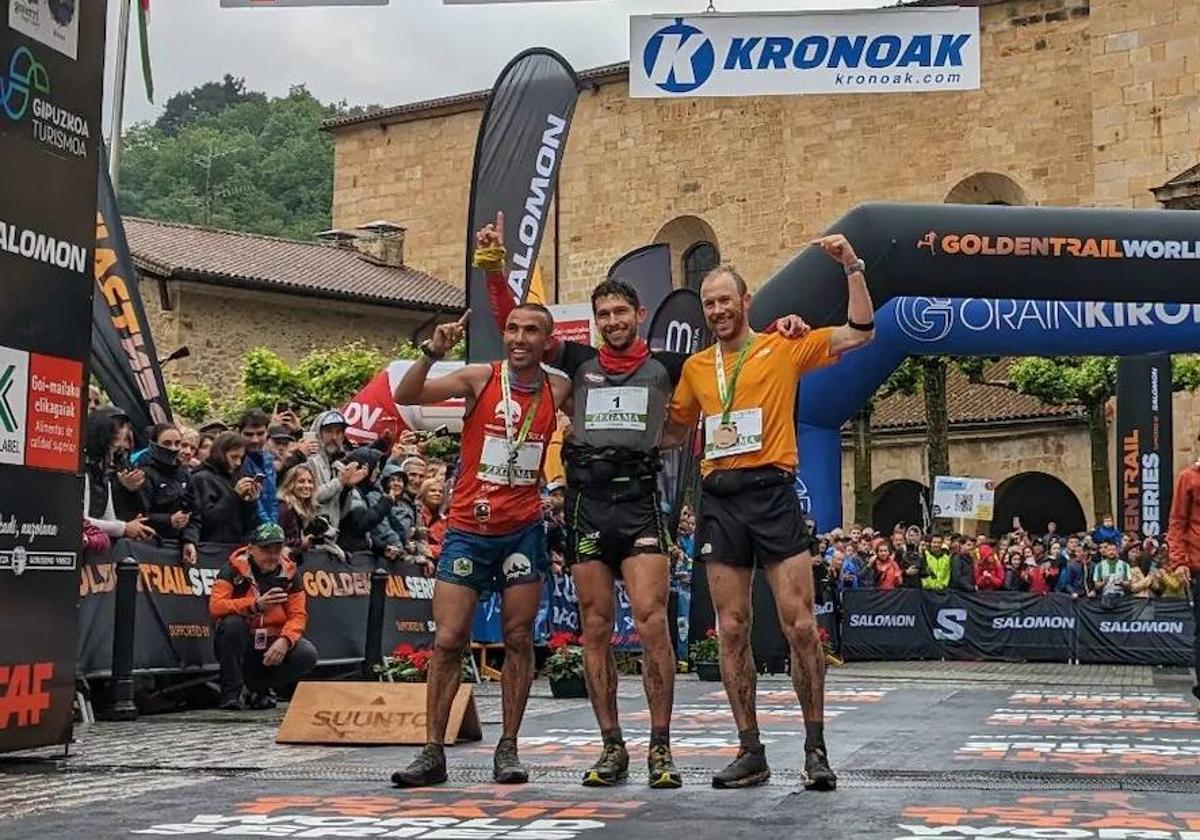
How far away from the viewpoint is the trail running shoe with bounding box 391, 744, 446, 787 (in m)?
7.16

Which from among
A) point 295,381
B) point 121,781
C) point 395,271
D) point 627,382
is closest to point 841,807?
point 627,382

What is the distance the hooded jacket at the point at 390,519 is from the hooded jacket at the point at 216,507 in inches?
76.0

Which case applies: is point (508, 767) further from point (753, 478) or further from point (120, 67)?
point (120, 67)

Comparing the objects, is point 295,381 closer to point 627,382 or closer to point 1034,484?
point 1034,484

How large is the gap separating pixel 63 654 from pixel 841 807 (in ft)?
13.2

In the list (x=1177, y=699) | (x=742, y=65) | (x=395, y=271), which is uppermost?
(x=395, y=271)

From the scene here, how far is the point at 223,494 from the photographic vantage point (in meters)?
12.9

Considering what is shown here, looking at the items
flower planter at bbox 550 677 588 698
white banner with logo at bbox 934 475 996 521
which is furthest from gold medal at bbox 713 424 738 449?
white banner with logo at bbox 934 475 996 521

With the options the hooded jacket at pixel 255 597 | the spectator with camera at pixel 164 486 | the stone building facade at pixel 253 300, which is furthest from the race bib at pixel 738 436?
the stone building facade at pixel 253 300

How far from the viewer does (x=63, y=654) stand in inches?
337

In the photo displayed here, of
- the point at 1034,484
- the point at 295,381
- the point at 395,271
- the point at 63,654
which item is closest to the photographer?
the point at 63,654

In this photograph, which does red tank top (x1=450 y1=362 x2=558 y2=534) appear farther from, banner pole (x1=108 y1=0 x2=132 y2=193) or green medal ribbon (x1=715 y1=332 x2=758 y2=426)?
banner pole (x1=108 y1=0 x2=132 y2=193)

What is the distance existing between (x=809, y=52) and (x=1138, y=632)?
1348cm

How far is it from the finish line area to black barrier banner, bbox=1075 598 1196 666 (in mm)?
11861
